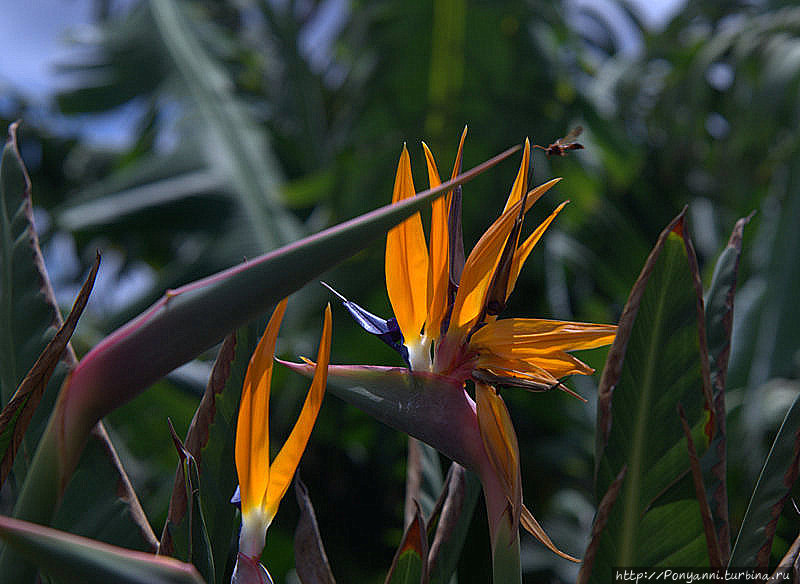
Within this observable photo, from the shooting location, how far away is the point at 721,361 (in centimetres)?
23

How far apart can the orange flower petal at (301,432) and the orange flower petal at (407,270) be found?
36mm

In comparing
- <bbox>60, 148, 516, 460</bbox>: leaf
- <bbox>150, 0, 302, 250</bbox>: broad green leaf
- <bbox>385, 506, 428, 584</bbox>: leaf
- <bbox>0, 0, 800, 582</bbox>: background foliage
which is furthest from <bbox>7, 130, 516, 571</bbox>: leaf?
<bbox>150, 0, 302, 250</bbox>: broad green leaf

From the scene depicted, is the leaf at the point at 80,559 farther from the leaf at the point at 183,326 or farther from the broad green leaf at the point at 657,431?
the broad green leaf at the point at 657,431

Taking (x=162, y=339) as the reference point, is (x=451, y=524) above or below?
below

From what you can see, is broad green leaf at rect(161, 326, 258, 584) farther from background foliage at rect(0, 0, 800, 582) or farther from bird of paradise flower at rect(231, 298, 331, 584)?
background foliage at rect(0, 0, 800, 582)

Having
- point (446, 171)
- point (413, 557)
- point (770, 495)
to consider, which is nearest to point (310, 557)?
point (413, 557)

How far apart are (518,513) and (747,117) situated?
36.9 inches

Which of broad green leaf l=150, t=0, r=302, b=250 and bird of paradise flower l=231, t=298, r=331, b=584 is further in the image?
broad green leaf l=150, t=0, r=302, b=250

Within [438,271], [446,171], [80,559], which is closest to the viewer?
[80,559]

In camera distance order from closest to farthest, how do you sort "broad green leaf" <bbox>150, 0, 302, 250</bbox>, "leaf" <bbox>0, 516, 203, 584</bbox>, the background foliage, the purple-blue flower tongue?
"leaf" <bbox>0, 516, 203, 584</bbox> → the purple-blue flower tongue → the background foliage → "broad green leaf" <bbox>150, 0, 302, 250</bbox>

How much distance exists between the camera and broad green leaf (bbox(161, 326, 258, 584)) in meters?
0.22

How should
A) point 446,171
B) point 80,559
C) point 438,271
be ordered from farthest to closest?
1. point 446,171
2. point 438,271
3. point 80,559

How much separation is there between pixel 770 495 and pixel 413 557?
108 millimetres

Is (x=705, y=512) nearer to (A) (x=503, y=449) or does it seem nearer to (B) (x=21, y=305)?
(A) (x=503, y=449)
